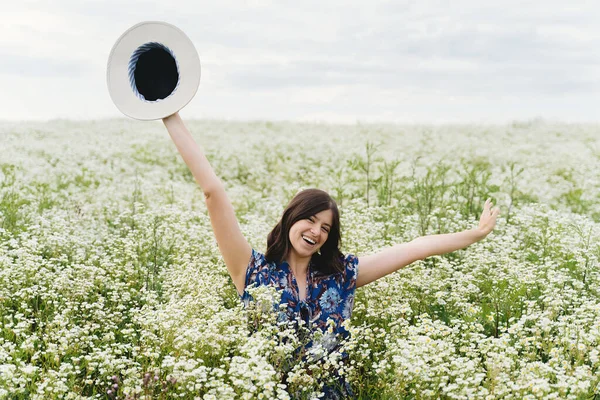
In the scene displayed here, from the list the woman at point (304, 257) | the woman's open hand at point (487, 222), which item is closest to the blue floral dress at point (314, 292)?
the woman at point (304, 257)

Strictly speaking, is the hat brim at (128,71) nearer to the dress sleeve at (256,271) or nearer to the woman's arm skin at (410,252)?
the dress sleeve at (256,271)

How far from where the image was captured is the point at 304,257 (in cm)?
511

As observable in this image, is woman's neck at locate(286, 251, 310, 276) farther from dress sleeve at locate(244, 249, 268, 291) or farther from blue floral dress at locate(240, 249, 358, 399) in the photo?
dress sleeve at locate(244, 249, 268, 291)

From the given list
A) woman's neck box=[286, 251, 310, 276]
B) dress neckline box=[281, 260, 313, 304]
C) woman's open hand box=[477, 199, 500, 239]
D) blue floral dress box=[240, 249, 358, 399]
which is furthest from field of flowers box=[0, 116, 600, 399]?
woman's open hand box=[477, 199, 500, 239]

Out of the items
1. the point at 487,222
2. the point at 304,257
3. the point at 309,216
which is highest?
the point at 309,216

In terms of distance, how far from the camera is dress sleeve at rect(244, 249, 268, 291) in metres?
4.98

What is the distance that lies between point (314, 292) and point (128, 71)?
7.11 ft

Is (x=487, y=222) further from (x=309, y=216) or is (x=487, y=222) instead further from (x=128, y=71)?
(x=128, y=71)

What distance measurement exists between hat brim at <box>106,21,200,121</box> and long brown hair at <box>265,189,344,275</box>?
47.4 inches

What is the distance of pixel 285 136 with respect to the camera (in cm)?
2211

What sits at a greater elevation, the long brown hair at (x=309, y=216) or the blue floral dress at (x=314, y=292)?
the long brown hair at (x=309, y=216)

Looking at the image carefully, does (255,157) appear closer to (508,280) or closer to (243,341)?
(508,280)

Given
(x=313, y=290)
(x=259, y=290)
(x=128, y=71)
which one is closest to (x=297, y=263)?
(x=313, y=290)

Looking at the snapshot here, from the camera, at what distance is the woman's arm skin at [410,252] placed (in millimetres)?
5156
